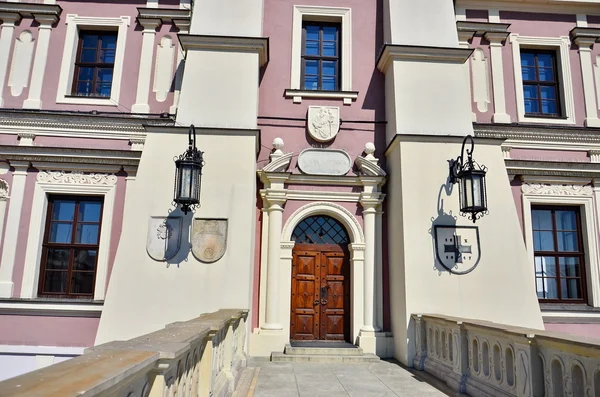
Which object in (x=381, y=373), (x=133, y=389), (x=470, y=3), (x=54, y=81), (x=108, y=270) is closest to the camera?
(x=133, y=389)

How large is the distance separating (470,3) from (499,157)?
4304mm

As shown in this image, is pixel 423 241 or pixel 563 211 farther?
pixel 563 211

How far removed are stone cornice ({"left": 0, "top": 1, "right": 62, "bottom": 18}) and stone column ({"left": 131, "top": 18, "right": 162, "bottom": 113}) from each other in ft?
5.89

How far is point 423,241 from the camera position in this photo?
805 centimetres

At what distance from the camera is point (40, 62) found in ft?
32.3

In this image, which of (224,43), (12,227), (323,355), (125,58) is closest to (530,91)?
(224,43)

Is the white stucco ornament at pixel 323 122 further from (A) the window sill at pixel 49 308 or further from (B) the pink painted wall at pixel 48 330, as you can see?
(B) the pink painted wall at pixel 48 330

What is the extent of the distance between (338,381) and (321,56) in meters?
6.71

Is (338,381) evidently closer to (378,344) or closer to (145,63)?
(378,344)

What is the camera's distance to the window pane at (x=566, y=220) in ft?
32.0

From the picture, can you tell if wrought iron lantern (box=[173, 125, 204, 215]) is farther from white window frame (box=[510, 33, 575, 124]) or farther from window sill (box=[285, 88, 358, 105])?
white window frame (box=[510, 33, 575, 124])

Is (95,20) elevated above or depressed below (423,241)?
above

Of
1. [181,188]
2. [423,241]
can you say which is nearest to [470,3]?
[423,241]

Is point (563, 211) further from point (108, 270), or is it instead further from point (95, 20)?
point (95, 20)
